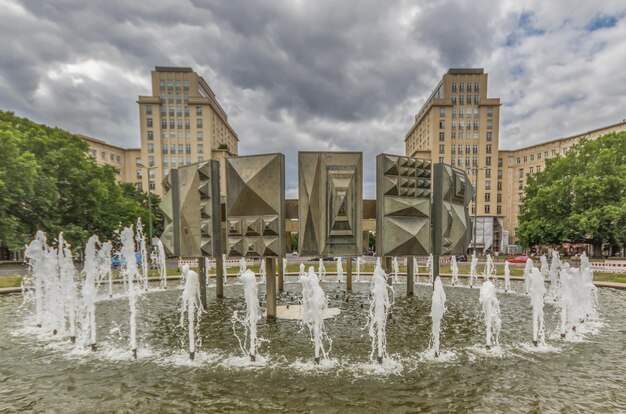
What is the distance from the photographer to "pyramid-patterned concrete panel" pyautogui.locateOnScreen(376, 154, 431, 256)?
10.1 meters

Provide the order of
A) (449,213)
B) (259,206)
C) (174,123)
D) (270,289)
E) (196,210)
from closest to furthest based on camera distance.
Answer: (259,206) → (196,210) → (270,289) → (449,213) → (174,123)

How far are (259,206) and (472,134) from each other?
204 ft

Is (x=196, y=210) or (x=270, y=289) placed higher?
(x=196, y=210)

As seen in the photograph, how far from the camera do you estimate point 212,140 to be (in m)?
63.3

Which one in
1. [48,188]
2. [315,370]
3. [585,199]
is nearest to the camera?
[315,370]

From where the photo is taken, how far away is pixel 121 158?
222ft

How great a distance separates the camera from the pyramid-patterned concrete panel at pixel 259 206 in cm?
974

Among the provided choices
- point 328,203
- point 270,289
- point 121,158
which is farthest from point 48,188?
point 121,158

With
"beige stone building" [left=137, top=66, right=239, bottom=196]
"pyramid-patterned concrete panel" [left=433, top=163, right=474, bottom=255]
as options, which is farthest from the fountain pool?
"beige stone building" [left=137, top=66, right=239, bottom=196]

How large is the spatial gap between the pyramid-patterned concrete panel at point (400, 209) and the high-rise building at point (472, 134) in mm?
53404

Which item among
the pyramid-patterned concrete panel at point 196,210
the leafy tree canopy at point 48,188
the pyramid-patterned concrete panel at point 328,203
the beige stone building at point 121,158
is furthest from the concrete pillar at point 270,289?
the beige stone building at point 121,158

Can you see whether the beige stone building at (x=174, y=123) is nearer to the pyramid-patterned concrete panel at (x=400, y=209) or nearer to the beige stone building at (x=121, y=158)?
the beige stone building at (x=121, y=158)

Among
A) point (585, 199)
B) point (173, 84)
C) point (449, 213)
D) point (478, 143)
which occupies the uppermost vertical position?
point (173, 84)

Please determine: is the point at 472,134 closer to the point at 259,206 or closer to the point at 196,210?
the point at 259,206
